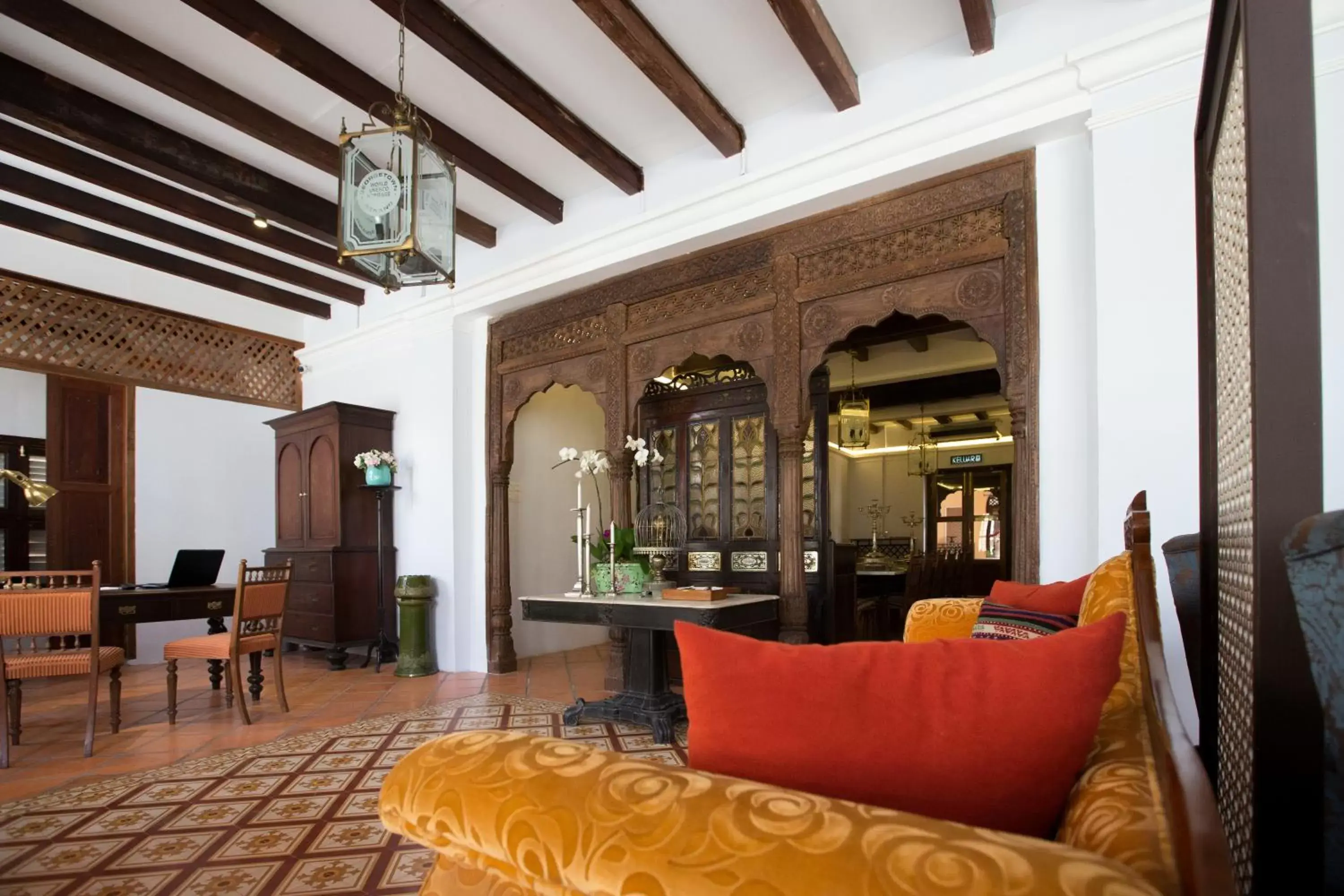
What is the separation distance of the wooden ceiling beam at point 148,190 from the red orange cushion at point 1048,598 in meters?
5.60

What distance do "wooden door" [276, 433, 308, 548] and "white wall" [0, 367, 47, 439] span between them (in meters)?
1.84

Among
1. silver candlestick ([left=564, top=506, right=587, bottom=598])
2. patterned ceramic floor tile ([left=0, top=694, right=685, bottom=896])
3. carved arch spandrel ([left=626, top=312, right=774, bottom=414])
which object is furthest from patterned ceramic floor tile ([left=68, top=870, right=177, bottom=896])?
carved arch spandrel ([left=626, top=312, right=774, bottom=414])

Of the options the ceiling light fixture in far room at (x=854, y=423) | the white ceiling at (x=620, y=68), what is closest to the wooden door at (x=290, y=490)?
the white ceiling at (x=620, y=68)

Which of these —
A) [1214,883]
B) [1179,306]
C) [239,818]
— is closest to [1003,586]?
[1179,306]

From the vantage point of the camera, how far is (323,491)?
650 cm

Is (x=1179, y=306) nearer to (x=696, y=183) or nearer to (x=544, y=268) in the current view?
(x=696, y=183)

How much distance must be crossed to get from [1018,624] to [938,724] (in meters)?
1.40

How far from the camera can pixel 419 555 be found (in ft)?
20.6

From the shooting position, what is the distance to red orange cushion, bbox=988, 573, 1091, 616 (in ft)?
6.99

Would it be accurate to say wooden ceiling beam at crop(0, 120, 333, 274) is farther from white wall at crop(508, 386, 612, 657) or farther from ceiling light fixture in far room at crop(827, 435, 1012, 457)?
ceiling light fixture in far room at crop(827, 435, 1012, 457)

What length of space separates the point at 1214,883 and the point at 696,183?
458 cm

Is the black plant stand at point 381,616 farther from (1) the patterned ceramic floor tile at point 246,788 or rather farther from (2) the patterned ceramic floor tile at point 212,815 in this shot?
(2) the patterned ceramic floor tile at point 212,815

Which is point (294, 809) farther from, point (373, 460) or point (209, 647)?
point (373, 460)

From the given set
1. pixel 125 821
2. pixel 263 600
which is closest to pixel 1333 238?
pixel 125 821
